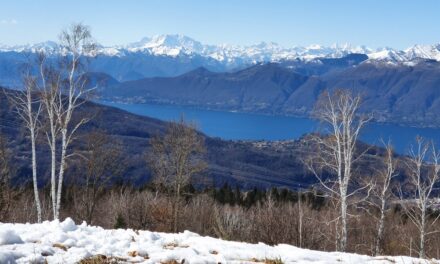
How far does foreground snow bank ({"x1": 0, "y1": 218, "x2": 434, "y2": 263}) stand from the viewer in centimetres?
689

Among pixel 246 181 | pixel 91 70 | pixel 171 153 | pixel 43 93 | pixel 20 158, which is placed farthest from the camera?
pixel 246 181

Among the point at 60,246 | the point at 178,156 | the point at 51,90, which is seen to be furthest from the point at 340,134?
the point at 60,246

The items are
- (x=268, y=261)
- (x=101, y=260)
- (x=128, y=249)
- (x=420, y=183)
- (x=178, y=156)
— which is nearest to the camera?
(x=101, y=260)

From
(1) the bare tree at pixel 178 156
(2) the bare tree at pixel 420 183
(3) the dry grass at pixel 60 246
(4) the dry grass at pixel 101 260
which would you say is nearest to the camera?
(4) the dry grass at pixel 101 260

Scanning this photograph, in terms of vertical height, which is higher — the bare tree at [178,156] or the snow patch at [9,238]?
the snow patch at [9,238]

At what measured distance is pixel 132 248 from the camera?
764 centimetres

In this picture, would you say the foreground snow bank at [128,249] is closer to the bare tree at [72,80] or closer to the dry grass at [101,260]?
the dry grass at [101,260]

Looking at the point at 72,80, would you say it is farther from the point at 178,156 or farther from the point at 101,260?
the point at 101,260

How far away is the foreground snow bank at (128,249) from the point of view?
6.89m

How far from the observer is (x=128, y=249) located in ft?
24.9

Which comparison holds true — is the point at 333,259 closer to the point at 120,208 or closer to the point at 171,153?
the point at 171,153

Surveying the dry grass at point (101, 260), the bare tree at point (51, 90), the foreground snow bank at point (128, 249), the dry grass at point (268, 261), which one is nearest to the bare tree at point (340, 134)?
the bare tree at point (51, 90)

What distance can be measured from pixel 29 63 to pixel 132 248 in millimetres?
21474

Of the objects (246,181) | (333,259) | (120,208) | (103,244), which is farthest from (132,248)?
(246,181)
